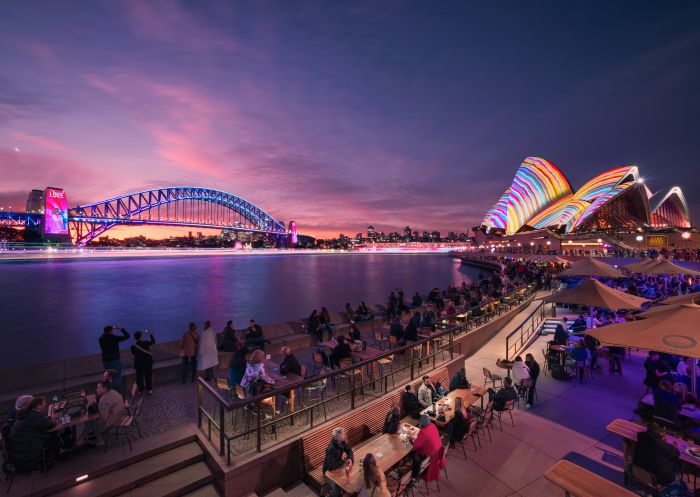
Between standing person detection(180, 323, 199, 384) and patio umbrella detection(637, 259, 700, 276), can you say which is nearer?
standing person detection(180, 323, 199, 384)

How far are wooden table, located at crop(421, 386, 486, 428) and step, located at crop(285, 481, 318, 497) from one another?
210cm

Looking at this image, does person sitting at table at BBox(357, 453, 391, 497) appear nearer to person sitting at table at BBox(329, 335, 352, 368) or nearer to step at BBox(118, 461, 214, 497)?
step at BBox(118, 461, 214, 497)

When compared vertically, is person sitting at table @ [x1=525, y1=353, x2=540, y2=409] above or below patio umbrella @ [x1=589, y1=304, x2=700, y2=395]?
below

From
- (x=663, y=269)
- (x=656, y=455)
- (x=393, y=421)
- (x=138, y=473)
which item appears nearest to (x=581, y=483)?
(x=656, y=455)

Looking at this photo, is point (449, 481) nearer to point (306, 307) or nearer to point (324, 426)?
point (324, 426)

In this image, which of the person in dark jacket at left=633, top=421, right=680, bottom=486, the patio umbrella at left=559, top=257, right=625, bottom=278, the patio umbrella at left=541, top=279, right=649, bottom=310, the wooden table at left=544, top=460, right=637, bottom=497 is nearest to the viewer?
the wooden table at left=544, top=460, right=637, bottom=497

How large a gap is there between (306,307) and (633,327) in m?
23.8

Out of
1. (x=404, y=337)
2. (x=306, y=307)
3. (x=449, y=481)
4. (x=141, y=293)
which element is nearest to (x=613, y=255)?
(x=306, y=307)

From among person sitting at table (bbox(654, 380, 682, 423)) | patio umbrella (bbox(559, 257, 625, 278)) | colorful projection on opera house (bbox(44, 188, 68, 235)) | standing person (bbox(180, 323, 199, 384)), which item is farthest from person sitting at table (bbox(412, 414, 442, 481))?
colorful projection on opera house (bbox(44, 188, 68, 235))

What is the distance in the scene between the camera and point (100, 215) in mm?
103562

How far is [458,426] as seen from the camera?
18.4 ft

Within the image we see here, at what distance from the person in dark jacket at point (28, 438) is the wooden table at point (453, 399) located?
5.50 m

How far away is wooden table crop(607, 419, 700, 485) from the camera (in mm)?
4375

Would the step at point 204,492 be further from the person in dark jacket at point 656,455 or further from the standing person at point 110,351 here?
the person in dark jacket at point 656,455
